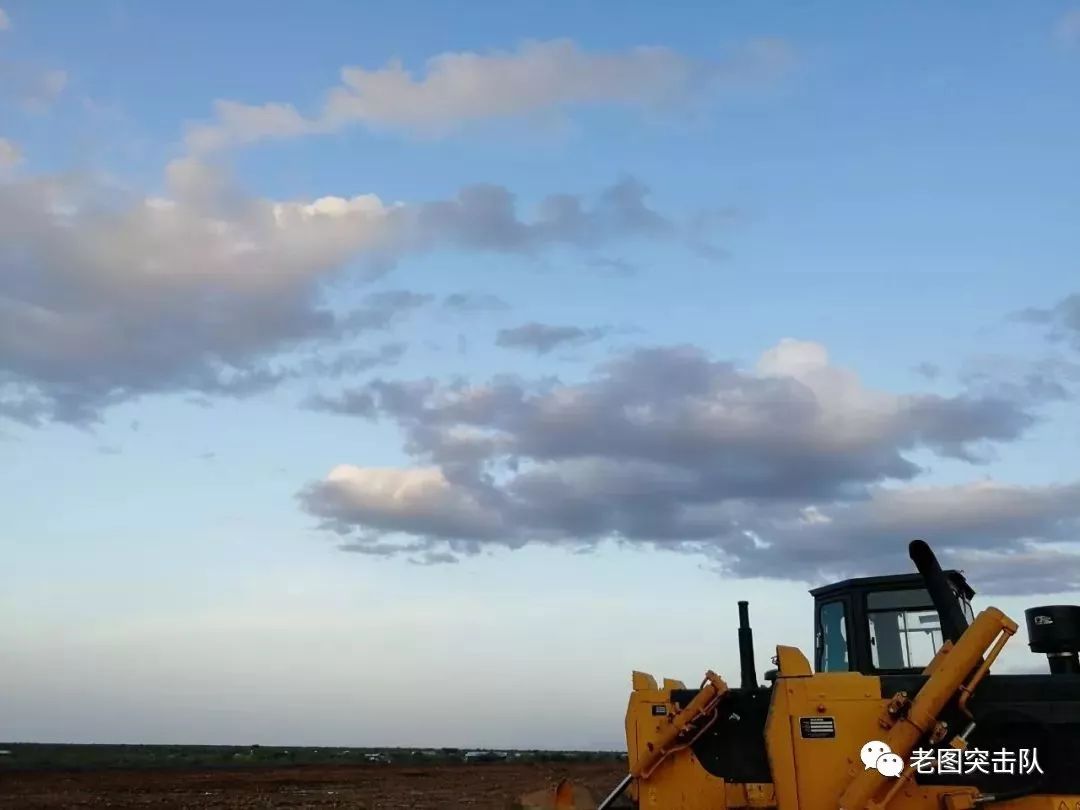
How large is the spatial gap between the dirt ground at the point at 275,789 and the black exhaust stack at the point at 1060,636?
23.9 meters

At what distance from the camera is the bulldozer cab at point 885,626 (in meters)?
10.7

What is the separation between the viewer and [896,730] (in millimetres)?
9000

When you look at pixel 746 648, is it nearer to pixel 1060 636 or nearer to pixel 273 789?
pixel 1060 636

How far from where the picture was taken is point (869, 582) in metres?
10.9

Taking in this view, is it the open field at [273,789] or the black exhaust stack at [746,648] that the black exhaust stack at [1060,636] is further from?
the open field at [273,789]

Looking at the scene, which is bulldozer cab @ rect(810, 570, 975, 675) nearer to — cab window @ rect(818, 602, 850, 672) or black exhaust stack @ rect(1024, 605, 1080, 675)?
cab window @ rect(818, 602, 850, 672)

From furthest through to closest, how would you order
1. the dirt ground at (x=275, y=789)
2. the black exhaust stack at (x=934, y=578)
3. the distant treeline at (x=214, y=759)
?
the distant treeline at (x=214, y=759) → the dirt ground at (x=275, y=789) → the black exhaust stack at (x=934, y=578)

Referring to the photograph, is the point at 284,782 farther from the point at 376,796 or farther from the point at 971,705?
the point at 971,705

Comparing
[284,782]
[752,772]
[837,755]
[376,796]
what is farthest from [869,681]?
[284,782]

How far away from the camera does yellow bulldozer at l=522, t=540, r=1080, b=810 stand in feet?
29.3

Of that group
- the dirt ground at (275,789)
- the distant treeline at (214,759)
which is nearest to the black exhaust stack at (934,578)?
the dirt ground at (275,789)

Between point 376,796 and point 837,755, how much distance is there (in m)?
36.9

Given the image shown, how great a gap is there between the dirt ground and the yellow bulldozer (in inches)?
886

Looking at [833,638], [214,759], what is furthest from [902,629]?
[214,759]
